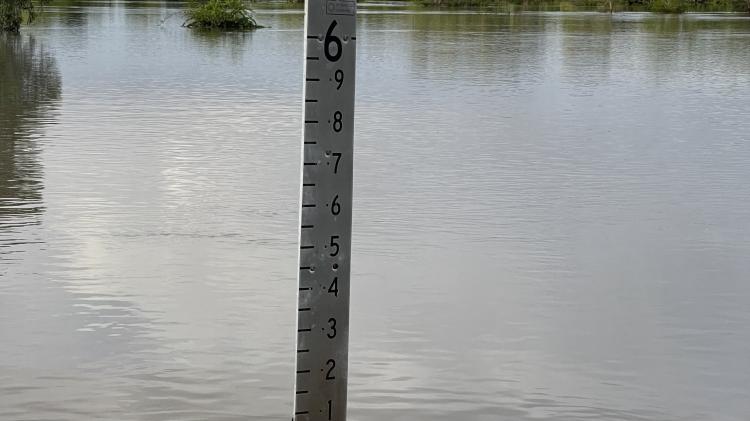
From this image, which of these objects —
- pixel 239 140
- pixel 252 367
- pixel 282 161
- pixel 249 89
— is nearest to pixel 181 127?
pixel 239 140

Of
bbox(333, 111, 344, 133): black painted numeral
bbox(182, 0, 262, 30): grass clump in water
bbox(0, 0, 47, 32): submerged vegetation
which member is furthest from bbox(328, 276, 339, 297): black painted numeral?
bbox(182, 0, 262, 30): grass clump in water

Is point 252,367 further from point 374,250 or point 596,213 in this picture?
point 596,213

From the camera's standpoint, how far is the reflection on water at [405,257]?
6.51 metres

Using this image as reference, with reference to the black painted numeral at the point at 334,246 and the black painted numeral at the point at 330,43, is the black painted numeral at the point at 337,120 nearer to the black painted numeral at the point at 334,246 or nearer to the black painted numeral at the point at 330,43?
the black painted numeral at the point at 330,43

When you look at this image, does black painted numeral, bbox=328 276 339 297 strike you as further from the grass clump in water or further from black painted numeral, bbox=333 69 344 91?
the grass clump in water

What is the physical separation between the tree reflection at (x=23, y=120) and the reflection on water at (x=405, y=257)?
63mm

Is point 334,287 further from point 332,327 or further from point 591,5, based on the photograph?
point 591,5

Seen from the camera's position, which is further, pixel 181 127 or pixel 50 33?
pixel 50 33

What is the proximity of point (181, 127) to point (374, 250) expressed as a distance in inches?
300

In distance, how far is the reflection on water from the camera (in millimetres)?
6508

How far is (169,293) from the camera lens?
827cm

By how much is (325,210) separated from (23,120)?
536 inches

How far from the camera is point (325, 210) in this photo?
4.45 m

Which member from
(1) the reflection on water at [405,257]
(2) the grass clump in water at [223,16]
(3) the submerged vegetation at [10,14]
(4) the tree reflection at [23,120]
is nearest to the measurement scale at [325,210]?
(1) the reflection on water at [405,257]
